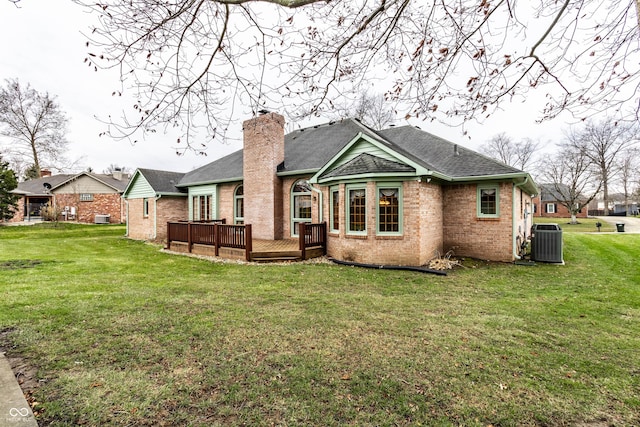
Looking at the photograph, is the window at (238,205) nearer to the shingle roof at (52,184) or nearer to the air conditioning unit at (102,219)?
the air conditioning unit at (102,219)

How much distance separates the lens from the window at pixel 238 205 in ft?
51.3

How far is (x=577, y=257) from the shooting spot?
11.6m

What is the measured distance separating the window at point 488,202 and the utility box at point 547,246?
1.78 m

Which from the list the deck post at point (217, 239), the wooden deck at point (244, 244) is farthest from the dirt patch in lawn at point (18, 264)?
the deck post at point (217, 239)

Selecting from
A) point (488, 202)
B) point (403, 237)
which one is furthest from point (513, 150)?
point (403, 237)

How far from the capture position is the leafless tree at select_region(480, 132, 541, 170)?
38156 millimetres

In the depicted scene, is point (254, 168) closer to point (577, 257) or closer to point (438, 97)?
point (438, 97)

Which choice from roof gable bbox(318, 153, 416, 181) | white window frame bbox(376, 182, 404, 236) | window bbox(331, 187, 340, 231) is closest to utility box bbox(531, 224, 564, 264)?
white window frame bbox(376, 182, 404, 236)

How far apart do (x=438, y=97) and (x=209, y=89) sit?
361 cm

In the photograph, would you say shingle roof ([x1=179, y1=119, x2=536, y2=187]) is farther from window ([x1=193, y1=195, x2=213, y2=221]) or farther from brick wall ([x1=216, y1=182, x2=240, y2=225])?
window ([x1=193, y1=195, x2=213, y2=221])

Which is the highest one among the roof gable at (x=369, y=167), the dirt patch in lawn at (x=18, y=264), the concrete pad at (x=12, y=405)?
the roof gable at (x=369, y=167)

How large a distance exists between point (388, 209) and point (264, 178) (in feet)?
A: 22.1

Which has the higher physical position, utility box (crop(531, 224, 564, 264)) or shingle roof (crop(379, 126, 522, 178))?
shingle roof (crop(379, 126, 522, 178))

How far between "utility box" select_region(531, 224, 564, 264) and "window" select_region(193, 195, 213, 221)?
15260 millimetres
